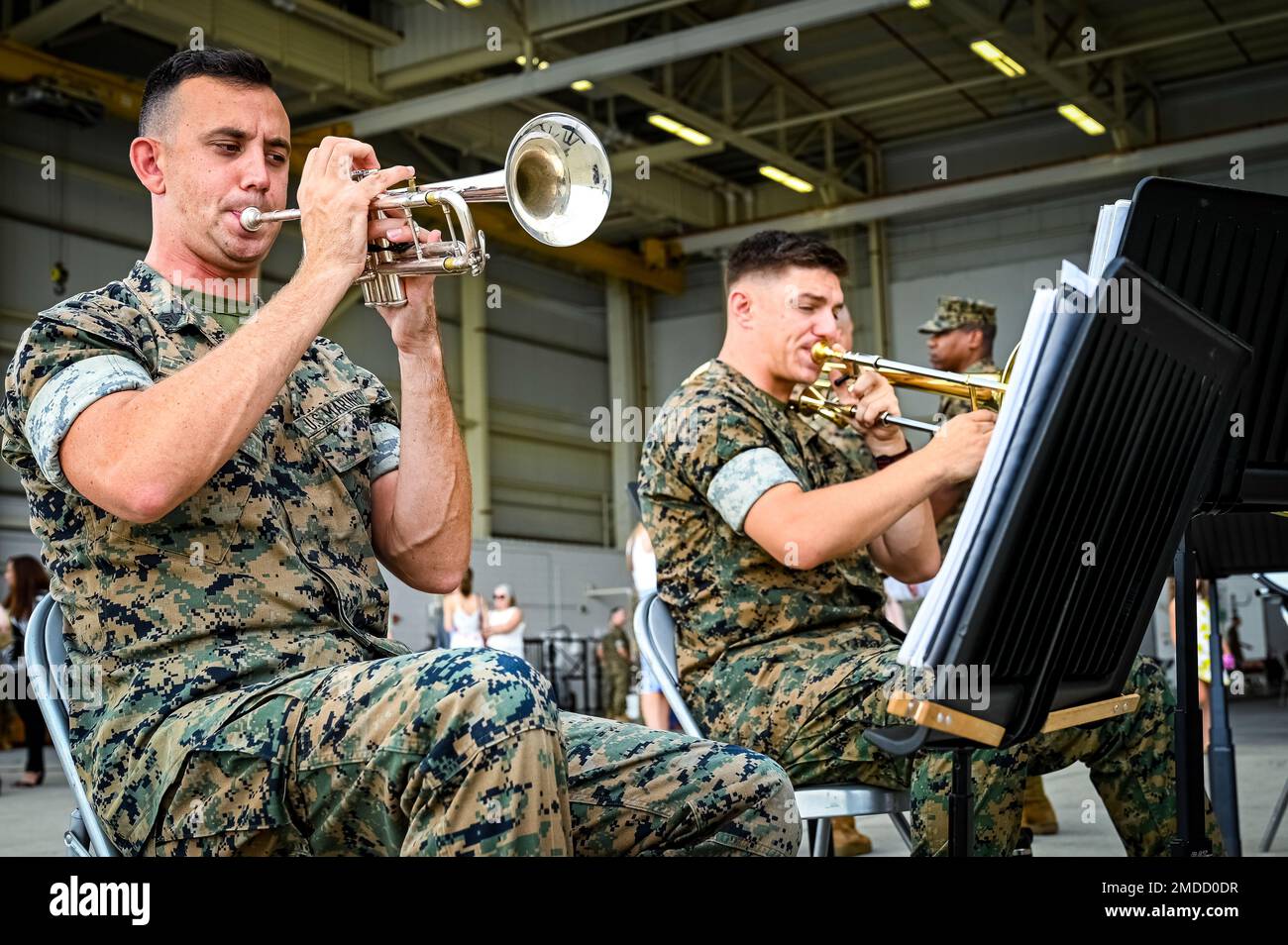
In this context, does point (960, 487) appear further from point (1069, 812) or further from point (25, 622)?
point (25, 622)

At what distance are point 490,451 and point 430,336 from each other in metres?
18.3

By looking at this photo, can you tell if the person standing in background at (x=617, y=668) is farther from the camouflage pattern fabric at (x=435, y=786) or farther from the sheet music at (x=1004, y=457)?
the sheet music at (x=1004, y=457)

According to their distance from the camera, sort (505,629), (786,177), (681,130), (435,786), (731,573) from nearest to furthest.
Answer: (435,786) < (731,573) < (505,629) < (681,130) < (786,177)

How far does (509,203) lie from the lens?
223 centimetres

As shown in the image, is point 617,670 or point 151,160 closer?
point 151,160

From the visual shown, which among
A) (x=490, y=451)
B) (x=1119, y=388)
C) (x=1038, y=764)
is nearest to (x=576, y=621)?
(x=490, y=451)

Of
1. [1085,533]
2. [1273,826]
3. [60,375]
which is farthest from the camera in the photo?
[1273,826]

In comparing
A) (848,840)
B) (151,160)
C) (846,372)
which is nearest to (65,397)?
(151,160)

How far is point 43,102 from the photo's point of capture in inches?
521

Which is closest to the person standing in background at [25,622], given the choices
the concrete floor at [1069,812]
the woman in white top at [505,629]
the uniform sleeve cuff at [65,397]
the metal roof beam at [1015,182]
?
the concrete floor at [1069,812]

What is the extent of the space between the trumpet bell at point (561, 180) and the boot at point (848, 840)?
10.1 ft

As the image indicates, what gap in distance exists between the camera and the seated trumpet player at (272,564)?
5.12ft

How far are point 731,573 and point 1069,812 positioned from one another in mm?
3620

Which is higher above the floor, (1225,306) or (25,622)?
(1225,306)
